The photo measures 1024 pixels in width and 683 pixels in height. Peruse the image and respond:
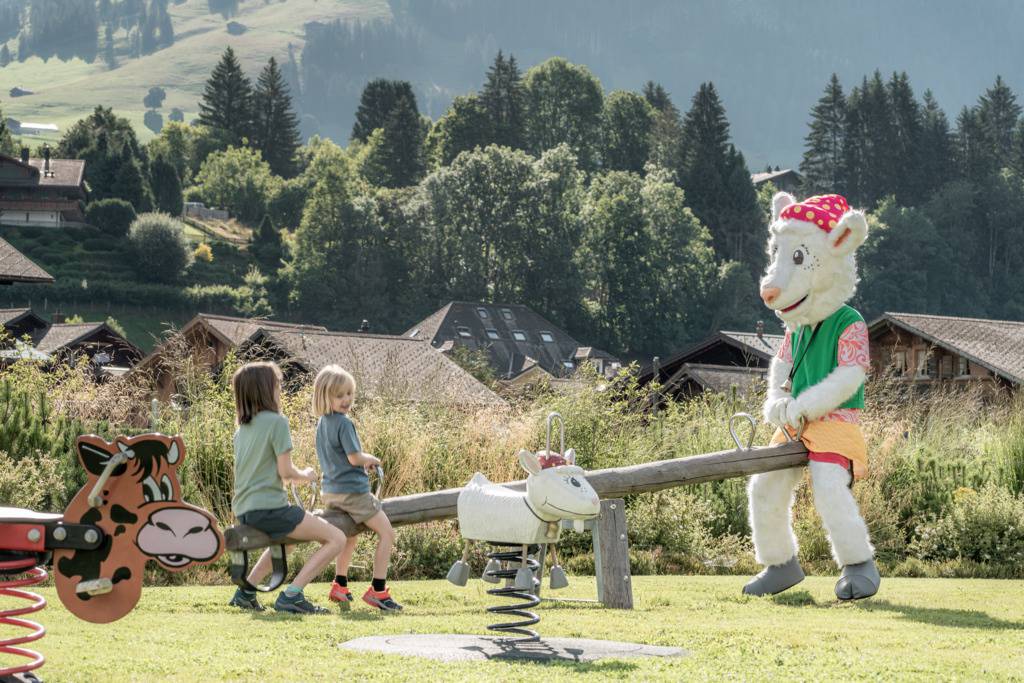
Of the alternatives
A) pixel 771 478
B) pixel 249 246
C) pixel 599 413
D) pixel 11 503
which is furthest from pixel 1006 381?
pixel 249 246

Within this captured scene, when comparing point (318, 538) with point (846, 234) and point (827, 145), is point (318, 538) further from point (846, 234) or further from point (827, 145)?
point (827, 145)

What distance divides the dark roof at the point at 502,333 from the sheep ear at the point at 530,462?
56.6 meters

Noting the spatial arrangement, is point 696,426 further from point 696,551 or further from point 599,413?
point 696,551

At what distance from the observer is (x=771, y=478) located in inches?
419

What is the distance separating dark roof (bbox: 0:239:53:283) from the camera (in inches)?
815

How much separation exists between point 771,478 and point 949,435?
6241mm

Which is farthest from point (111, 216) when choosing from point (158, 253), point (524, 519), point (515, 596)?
point (515, 596)

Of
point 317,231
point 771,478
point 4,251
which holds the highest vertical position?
point 317,231

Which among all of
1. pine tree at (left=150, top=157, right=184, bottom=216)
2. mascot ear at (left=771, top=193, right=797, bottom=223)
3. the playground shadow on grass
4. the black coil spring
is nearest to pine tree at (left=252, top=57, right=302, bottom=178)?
pine tree at (left=150, top=157, right=184, bottom=216)

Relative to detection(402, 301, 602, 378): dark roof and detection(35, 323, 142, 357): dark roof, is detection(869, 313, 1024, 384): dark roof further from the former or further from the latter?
detection(402, 301, 602, 378): dark roof

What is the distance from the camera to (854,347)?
10.4 meters

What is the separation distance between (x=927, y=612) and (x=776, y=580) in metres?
1.24

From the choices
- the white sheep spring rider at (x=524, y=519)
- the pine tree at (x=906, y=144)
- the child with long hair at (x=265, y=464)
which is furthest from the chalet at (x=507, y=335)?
the child with long hair at (x=265, y=464)

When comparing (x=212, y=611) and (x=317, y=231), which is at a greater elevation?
(x=317, y=231)
